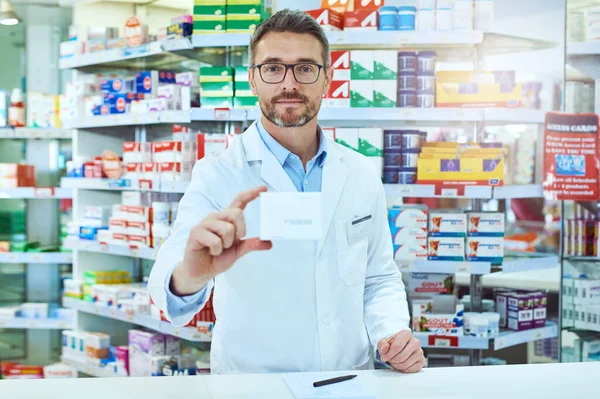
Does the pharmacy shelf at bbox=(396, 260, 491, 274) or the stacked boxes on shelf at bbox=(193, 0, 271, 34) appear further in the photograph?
the stacked boxes on shelf at bbox=(193, 0, 271, 34)

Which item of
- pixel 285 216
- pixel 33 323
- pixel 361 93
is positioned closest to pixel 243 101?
pixel 361 93

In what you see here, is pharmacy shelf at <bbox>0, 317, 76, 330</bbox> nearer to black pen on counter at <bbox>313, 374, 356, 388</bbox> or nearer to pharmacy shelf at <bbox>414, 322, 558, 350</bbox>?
pharmacy shelf at <bbox>414, 322, 558, 350</bbox>

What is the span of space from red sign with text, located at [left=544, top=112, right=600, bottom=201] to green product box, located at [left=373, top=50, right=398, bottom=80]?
2.98ft

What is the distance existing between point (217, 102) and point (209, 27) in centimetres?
42

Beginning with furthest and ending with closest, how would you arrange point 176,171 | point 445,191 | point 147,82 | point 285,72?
point 147,82 < point 176,171 < point 445,191 < point 285,72

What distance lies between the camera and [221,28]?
3465mm

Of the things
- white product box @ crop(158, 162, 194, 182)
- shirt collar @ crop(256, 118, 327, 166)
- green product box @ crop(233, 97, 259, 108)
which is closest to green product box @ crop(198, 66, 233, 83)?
green product box @ crop(233, 97, 259, 108)

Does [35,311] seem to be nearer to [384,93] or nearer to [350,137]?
[350,137]

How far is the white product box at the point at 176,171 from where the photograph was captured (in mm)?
3660

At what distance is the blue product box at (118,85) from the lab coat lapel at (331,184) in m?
2.60

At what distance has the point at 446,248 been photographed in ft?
10.8

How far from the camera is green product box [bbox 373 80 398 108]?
3252 millimetres

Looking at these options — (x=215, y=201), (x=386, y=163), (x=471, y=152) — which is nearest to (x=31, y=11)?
(x=386, y=163)

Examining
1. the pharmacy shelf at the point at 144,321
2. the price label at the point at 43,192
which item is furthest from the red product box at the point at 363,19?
the price label at the point at 43,192
